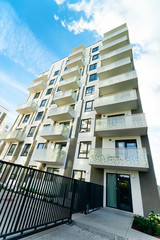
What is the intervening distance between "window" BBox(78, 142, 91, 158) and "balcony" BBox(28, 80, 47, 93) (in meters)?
16.4

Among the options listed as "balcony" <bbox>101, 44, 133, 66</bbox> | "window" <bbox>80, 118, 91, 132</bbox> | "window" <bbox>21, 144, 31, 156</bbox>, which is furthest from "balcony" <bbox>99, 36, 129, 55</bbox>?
"window" <bbox>21, 144, 31, 156</bbox>

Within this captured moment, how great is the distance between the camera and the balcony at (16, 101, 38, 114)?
1946cm

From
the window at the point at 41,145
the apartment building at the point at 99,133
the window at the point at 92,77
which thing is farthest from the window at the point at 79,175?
the window at the point at 92,77

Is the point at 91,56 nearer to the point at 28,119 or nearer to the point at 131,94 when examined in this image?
the point at 131,94

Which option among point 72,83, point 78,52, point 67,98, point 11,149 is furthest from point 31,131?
point 78,52

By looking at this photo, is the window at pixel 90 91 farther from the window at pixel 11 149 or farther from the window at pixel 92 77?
the window at pixel 11 149

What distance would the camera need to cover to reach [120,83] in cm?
1283

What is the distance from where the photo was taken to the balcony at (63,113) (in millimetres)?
14666

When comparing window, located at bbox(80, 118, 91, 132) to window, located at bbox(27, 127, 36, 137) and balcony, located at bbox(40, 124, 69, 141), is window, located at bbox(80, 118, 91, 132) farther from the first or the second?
window, located at bbox(27, 127, 36, 137)

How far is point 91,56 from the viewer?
2075 centimetres

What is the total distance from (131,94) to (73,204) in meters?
11.1

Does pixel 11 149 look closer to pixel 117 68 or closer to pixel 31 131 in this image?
pixel 31 131

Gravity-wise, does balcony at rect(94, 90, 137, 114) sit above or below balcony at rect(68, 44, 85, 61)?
below

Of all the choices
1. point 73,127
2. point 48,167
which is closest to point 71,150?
point 73,127
